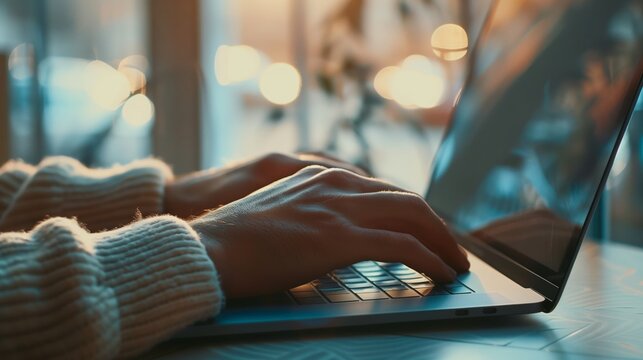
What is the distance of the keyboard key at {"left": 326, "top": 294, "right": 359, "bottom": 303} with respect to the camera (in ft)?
1.65

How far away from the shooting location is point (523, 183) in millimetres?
657

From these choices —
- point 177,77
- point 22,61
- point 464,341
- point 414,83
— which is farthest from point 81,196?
point 22,61

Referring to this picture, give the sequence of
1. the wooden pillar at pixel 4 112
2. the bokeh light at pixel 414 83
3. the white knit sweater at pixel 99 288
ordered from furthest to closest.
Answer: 1. the bokeh light at pixel 414 83
2. the wooden pillar at pixel 4 112
3. the white knit sweater at pixel 99 288

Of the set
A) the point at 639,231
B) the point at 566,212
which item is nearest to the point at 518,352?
the point at 566,212

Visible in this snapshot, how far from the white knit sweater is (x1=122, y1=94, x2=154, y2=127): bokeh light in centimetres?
166

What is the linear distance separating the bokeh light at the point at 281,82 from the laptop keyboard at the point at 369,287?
154 cm

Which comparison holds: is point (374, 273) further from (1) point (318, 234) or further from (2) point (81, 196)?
(2) point (81, 196)

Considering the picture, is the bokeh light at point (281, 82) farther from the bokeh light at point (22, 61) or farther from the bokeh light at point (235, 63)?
the bokeh light at point (22, 61)

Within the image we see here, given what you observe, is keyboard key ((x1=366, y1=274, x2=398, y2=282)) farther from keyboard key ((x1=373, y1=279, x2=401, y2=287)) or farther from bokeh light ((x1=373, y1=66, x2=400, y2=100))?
bokeh light ((x1=373, y1=66, x2=400, y2=100))

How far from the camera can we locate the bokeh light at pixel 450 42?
2.03 m

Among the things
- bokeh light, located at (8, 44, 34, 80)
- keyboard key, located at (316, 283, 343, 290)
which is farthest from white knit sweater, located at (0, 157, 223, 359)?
bokeh light, located at (8, 44, 34, 80)

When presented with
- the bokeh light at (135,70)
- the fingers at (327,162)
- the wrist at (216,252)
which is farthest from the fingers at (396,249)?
the bokeh light at (135,70)

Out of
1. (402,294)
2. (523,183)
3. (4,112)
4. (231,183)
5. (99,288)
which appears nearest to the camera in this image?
(99,288)

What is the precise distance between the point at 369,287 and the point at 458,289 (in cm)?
7
